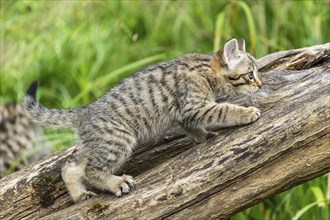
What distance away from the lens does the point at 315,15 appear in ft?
24.8

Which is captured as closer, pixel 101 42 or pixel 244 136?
pixel 244 136

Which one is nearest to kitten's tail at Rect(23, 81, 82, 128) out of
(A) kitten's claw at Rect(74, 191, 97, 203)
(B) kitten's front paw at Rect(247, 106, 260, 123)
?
(A) kitten's claw at Rect(74, 191, 97, 203)

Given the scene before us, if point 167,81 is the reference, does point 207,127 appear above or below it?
below

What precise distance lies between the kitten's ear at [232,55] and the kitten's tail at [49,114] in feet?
3.07

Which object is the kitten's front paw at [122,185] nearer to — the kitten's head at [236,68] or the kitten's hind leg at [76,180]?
the kitten's hind leg at [76,180]

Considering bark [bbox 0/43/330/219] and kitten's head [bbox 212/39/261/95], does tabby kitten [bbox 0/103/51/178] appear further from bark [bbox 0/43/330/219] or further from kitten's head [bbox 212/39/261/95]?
kitten's head [bbox 212/39/261/95]

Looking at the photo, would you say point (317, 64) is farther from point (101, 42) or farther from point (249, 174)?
point (101, 42)

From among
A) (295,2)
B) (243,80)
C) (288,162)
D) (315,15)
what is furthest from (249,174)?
(295,2)

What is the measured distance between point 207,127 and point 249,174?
1.61 feet

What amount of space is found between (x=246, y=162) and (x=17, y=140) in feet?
11.6

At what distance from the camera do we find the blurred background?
7.78m

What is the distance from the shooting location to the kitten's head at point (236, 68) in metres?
5.04

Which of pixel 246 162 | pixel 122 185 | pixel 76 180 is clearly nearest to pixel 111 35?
pixel 76 180

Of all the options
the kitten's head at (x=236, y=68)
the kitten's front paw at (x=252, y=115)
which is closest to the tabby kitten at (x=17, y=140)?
the kitten's head at (x=236, y=68)
